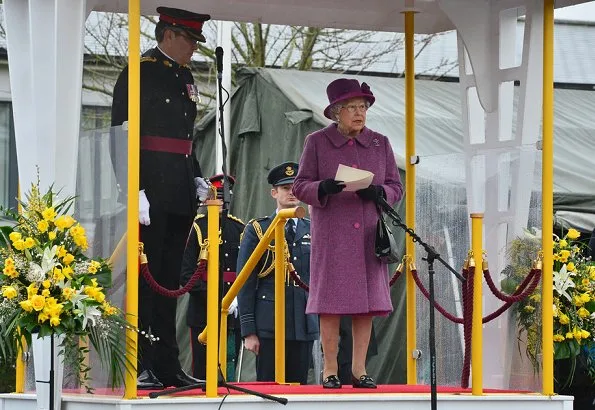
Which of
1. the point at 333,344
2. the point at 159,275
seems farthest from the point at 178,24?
the point at 333,344

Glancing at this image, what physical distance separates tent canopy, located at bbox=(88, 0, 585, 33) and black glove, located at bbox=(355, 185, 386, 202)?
1722 millimetres

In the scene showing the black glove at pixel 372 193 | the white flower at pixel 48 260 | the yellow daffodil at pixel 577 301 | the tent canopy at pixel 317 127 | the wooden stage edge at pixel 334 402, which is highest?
the tent canopy at pixel 317 127

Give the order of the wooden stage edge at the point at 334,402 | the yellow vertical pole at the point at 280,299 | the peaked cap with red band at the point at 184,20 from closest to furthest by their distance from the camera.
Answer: the wooden stage edge at the point at 334,402 < the peaked cap with red band at the point at 184,20 < the yellow vertical pole at the point at 280,299

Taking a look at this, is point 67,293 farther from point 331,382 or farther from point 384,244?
point 384,244

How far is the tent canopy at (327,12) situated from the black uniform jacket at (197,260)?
4.84ft

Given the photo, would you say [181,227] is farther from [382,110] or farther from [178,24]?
[382,110]

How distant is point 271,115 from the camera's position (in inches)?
610

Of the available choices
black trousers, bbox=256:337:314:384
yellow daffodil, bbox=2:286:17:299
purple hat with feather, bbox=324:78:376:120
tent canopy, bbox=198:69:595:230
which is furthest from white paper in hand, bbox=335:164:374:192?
tent canopy, bbox=198:69:595:230

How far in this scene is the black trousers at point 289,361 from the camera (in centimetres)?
1059

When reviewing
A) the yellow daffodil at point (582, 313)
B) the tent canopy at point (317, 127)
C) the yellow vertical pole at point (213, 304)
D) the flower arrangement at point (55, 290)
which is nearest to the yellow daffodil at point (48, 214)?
the flower arrangement at point (55, 290)

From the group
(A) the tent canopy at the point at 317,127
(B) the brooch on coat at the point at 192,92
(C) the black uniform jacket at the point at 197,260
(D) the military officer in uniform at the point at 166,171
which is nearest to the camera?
(D) the military officer in uniform at the point at 166,171

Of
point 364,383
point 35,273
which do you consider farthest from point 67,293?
point 364,383

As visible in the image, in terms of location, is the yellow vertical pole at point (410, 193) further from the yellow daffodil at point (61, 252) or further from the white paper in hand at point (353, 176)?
the yellow daffodil at point (61, 252)

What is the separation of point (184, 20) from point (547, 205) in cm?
239
